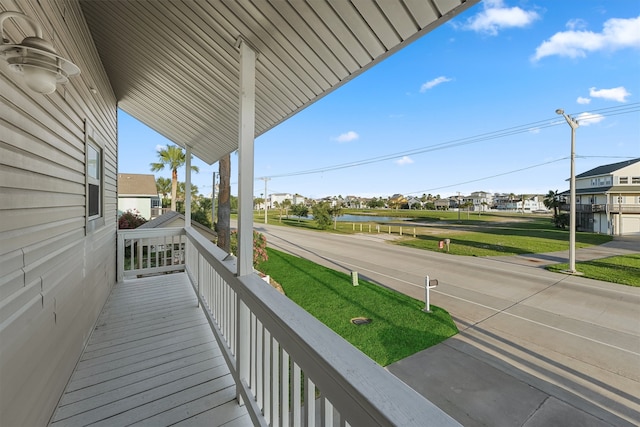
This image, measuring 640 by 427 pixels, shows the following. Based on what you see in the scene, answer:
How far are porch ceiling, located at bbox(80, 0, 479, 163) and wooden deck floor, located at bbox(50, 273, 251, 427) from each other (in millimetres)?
2405

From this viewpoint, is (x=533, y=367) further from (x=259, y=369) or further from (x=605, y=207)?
(x=605, y=207)

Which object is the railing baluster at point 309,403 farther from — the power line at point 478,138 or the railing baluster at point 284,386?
the power line at point 478,138

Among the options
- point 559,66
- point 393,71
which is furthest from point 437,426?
point 393,71

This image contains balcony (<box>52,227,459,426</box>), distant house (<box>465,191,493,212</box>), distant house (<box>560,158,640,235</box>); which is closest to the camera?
balcony (<box>52,227,459,426</box>)

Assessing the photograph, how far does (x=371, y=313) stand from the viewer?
6.00m

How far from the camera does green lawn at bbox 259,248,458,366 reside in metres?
4.72

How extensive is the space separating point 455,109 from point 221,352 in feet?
65.5

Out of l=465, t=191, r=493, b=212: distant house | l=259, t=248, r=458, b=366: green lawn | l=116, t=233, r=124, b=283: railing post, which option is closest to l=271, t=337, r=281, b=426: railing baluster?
l=259, t=248, r=458, b=366: green lawn

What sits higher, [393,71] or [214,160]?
[393,71]

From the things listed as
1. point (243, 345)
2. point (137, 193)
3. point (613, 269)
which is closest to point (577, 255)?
point (613, 269)

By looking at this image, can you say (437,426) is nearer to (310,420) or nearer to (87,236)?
(310,420)

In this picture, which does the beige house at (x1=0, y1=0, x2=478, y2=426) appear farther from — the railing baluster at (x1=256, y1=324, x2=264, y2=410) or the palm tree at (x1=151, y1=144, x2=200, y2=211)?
the palm tree at (x1=151, y1=144, x2=200, y2=211)

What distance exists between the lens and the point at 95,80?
3.13m

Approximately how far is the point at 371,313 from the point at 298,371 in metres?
5.16
